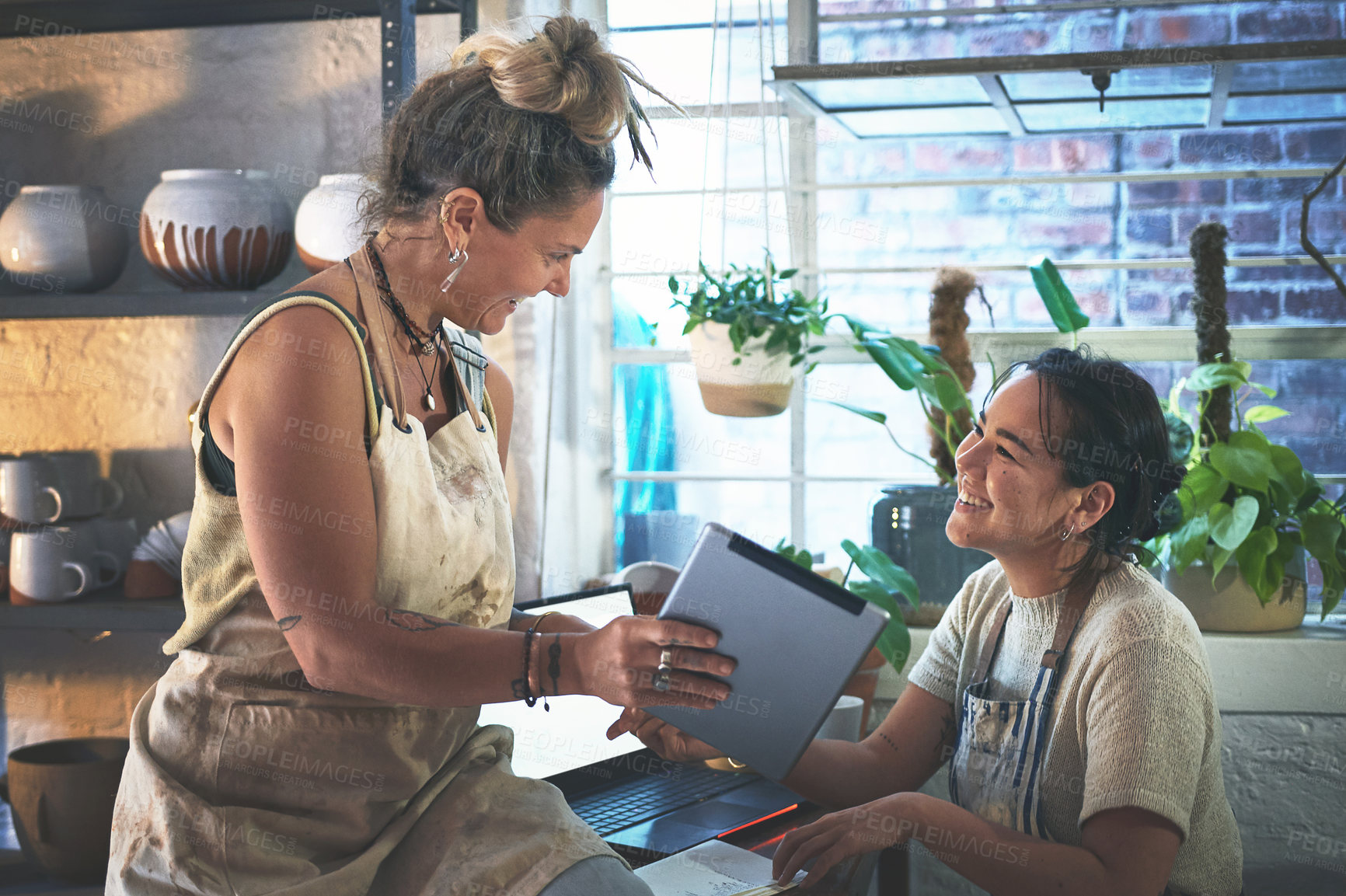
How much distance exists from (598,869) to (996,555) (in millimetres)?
643

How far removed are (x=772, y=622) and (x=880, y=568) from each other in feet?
2.74

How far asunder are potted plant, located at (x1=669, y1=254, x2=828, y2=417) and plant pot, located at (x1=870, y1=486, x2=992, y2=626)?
0.28 metres

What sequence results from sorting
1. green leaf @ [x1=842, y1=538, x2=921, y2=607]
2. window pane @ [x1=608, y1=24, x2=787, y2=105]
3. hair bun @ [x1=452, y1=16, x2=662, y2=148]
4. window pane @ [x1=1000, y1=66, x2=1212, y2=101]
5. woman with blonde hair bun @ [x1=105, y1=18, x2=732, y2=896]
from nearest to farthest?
woman with blonde hair bun @ [x1=105, y1=18, x2=732, y2=896]
hair bun @ [x1=452, y1=16, x2=662, y2=148]
window pane @ [x1=1000, y1=66, x2=1212, y2=101]
green leaf @ [x1=842, y1=538, x2=921, y2=607]
window pane @ [x1=608, y1=24, x2=787, y2=105]

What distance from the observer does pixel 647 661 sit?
2.99 feet

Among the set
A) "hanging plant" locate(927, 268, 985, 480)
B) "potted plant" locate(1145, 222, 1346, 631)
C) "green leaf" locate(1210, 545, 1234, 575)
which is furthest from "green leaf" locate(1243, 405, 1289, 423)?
"hanging plant" locate(927, 268, 985, 480)

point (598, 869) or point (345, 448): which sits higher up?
point (345, 448)

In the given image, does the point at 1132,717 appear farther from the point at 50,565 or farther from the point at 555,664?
the point at 50,565

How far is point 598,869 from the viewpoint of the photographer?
0.95 m

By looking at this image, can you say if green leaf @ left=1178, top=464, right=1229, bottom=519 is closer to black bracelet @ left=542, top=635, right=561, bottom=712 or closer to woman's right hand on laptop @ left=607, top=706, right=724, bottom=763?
woman's right hand on laptop @ left=607, top=706, right=724, bottom=763

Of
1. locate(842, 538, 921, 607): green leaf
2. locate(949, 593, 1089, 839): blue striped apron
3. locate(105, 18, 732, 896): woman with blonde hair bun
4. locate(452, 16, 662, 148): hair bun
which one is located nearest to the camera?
locate(105, 18, 732, 896): woman with blonde hair bun

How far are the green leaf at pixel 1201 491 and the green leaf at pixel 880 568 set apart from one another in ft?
1.47

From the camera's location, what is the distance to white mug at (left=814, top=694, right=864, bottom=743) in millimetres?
1468

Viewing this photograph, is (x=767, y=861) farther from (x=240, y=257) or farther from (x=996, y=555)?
(x=240, y=257)

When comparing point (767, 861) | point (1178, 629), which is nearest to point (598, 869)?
point (767, 861)
